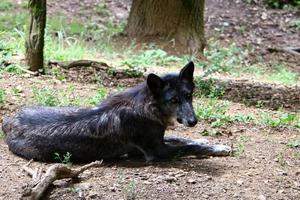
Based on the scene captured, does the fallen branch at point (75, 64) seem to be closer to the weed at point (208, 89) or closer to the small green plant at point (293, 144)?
the weed at point (208, 89)

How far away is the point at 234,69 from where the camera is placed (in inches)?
545

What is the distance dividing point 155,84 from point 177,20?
8.54m

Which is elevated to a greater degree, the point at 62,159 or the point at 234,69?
the point at 62,159

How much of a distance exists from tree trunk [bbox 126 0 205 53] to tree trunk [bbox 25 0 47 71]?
5.49 metres

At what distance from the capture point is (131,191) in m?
5.53

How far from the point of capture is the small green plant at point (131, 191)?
216 inches

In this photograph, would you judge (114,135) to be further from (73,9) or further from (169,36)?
(73,9)

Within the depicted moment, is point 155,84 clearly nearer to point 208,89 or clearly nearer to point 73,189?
point 73,189

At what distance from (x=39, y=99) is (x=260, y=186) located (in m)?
3.62

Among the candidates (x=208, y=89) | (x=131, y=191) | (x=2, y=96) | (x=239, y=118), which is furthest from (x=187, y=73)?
(x=208, y=89)

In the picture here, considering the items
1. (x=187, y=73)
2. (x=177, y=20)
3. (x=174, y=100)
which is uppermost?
(x=187, y=73)

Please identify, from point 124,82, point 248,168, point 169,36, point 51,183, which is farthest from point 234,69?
point 51,183

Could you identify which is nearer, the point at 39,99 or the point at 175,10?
the point at 39,99

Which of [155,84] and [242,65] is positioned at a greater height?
[155,84]
